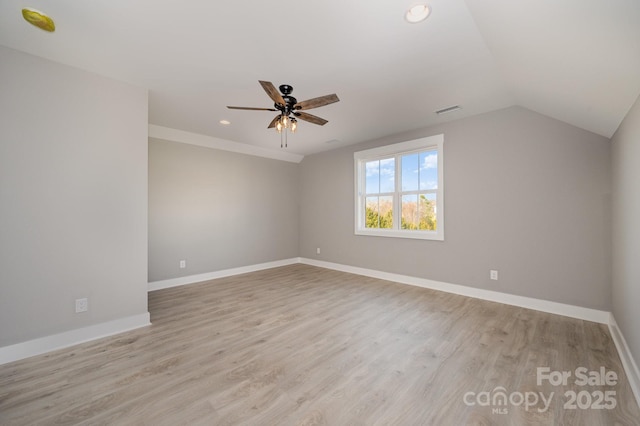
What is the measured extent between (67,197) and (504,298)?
5.25 m

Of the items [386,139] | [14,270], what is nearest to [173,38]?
[14,270]

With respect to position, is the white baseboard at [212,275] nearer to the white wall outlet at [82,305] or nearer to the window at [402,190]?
the white wall outlet at [82,305]

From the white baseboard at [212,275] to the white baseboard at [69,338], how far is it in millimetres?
1506

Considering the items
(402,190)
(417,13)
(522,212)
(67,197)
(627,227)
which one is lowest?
(627,227)

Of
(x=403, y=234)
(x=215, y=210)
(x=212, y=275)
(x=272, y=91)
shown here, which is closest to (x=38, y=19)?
(x=272, y=91)

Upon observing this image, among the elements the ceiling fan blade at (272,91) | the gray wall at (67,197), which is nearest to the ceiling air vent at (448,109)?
the ceiling fan blade at (272,91)

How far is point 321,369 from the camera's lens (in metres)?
1.99

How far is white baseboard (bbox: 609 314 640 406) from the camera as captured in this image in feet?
5.53

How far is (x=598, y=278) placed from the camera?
281 centimetres

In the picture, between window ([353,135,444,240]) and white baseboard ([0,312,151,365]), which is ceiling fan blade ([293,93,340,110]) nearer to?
window ([353,135,444,240])

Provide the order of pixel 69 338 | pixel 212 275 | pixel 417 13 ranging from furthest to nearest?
1. pixel 212 275
2. pixel 69 338
3. pixel 417 13

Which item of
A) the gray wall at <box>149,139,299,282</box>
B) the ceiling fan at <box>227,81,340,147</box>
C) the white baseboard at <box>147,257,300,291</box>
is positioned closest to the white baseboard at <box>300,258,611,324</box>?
the white baseboard at <box>147,257,300,291</box>

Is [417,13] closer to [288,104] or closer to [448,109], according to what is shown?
[288,104]

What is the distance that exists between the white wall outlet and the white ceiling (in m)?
2.31
